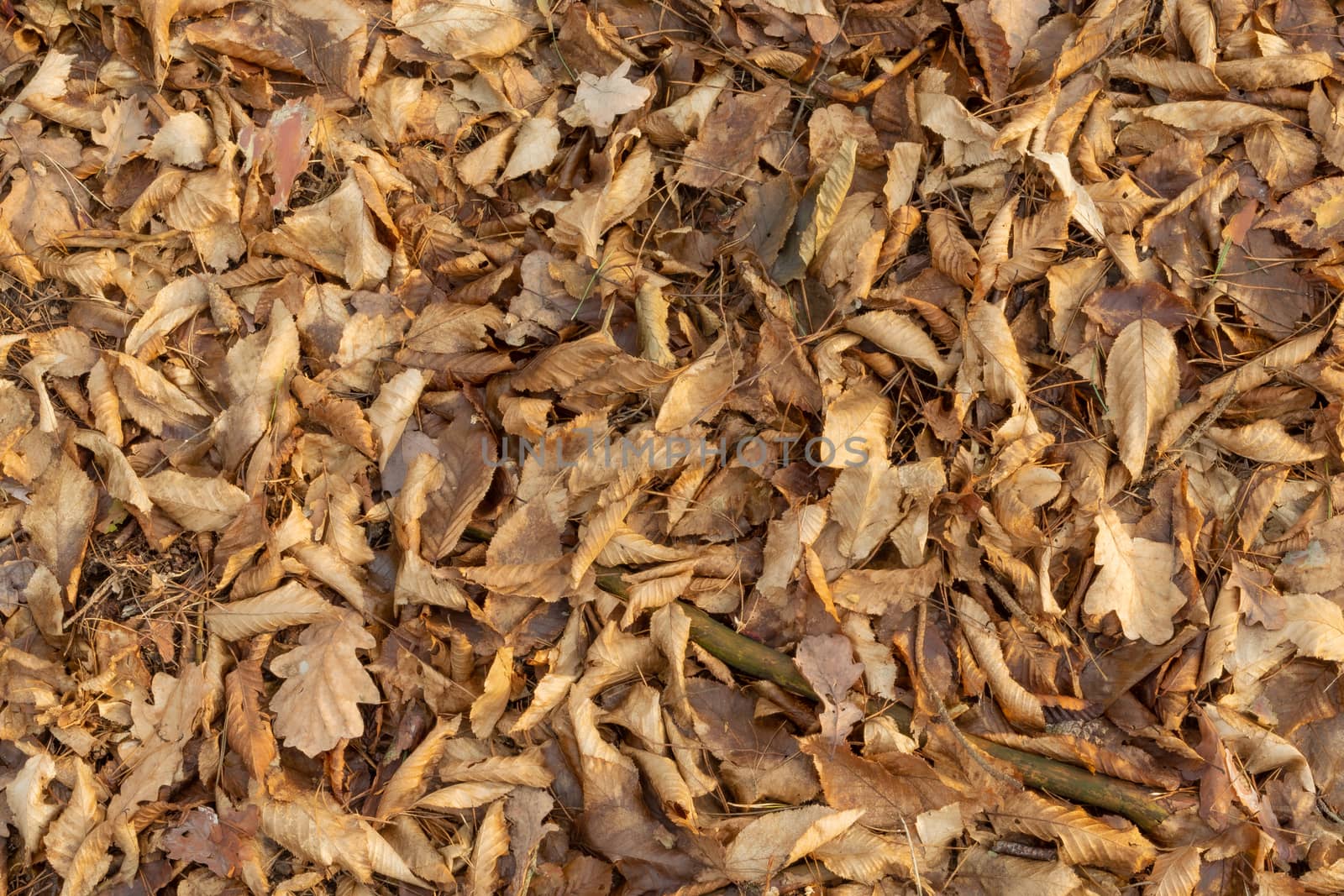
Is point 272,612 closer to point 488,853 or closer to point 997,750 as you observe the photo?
point 488,853

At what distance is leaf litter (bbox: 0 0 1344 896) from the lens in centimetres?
195

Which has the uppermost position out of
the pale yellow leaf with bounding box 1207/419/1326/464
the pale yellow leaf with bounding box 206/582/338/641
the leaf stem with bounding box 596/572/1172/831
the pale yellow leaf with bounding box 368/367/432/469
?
the pale yellow leaf with bounding box 368/367/432/469

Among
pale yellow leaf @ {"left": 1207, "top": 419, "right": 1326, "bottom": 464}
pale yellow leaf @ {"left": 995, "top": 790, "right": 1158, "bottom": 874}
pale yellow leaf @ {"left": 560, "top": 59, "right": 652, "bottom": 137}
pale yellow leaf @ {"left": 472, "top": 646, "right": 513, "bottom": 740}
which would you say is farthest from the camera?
pale yellow leaf @ {"left": 560, "top": 59, "right": 652, "bottom": 137}

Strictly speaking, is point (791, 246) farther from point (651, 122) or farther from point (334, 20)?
point (334, 20)

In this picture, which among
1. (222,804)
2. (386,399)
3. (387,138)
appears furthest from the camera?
(387,138)

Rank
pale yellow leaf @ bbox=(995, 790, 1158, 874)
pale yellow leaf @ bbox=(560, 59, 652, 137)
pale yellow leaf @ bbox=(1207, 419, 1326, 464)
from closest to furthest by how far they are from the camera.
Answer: pale yellow leaf @ bbox=(995, 790, 1158, 874), pale yellow leaf @ bbox=(1207, 419, 1326, 464), pale yellow leaf @ bbox=(560, 59, 652, 137)

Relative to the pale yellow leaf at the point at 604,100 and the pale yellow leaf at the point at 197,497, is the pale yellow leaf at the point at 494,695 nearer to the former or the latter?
the pale yellow leaf at the point at 197,497

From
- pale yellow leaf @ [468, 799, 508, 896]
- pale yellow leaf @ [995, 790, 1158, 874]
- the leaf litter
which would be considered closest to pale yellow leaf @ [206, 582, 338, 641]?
the leaf litter

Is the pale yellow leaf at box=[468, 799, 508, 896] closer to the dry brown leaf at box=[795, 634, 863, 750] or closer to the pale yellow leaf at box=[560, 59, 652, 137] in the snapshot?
the dry brown leaf at box=[795, 634, 863, 750]

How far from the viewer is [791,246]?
6.97 ft

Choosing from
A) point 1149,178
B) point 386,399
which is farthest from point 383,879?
point 1149,178

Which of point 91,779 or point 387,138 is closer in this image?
point 91,779

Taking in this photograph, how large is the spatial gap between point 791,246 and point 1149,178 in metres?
0.93

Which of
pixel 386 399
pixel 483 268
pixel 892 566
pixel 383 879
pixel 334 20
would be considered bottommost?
pixel 383 879
